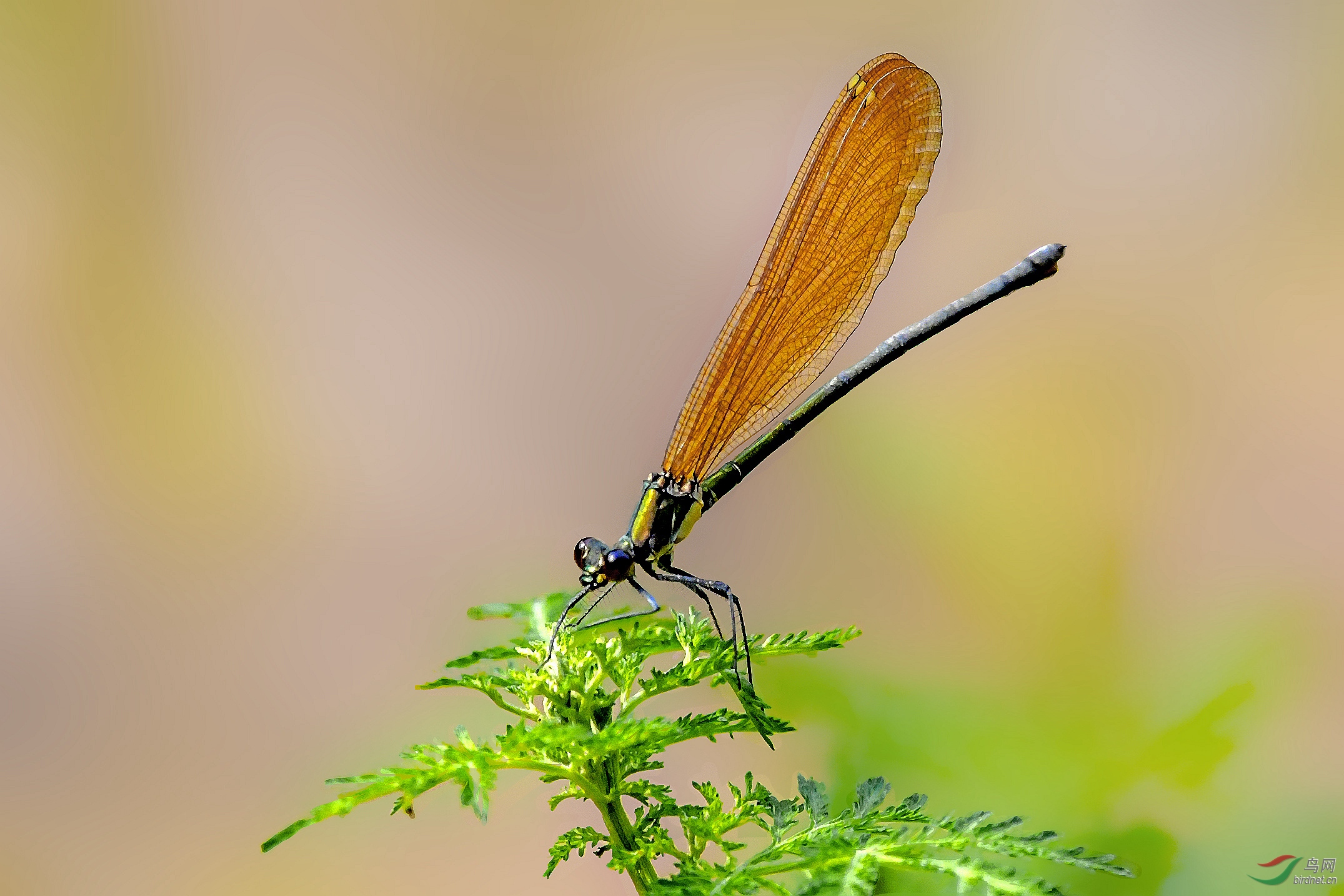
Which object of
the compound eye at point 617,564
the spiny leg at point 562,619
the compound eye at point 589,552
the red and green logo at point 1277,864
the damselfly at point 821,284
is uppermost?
the damselfly at point 821,284

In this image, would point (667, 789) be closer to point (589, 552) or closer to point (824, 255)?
point (589, 552)

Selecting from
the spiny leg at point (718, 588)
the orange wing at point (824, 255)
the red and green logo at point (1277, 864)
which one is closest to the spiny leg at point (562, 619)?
the spiny leg at point (718, 588)

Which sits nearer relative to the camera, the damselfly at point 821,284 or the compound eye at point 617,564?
the compound eye at point 617,564

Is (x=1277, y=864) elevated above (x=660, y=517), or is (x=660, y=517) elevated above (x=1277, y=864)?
(x=660, y=517)

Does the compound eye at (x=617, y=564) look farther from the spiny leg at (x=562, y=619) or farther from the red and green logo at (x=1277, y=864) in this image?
the red and green logo at (x=1277, y=864)

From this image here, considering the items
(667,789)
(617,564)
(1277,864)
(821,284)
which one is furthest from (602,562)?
(1277,864)
